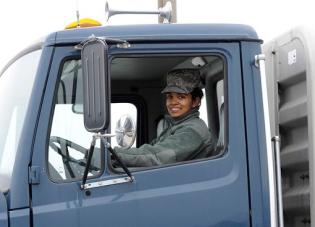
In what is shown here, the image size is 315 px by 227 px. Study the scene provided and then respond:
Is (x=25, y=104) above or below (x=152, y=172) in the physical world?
above

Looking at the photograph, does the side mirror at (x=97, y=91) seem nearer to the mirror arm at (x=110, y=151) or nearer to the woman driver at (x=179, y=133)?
the mirror arm at (x=110, y=151)

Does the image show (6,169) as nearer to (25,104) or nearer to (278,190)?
(25,104)

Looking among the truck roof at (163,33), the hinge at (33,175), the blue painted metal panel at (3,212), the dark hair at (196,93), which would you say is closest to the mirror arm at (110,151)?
the hinge at (33,175)

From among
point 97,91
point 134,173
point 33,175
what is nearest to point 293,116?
point 134,173

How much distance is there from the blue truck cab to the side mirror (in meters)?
0.02

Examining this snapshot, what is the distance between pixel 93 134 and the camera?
121 inches

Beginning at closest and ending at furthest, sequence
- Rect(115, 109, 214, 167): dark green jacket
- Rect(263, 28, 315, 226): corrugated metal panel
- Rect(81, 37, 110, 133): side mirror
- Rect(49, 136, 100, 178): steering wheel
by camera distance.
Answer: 1. Rect(81, 37, 110, 133): side mirror
2. Rect(49, 136, 100, 178): steering wheel
3. Rect(115, 109, 214, 167): dark green jacket
4. Rect(263, 28, 315, 226): corrugated metal panel

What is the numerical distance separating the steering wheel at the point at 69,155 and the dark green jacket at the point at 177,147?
0.17 m

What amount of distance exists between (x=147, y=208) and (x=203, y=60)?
0.83 meters

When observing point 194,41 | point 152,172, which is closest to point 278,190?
point 152,172

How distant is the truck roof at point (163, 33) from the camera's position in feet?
10.4

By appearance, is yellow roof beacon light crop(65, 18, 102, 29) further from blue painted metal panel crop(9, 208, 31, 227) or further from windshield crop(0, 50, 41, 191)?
blue painted metal panel crop(9, 208, 31, 227)

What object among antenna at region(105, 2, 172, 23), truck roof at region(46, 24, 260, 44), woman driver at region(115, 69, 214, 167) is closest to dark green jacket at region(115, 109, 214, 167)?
woman driver at region(115, 69, 214, 167)

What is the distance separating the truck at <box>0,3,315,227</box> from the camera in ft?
9.93
